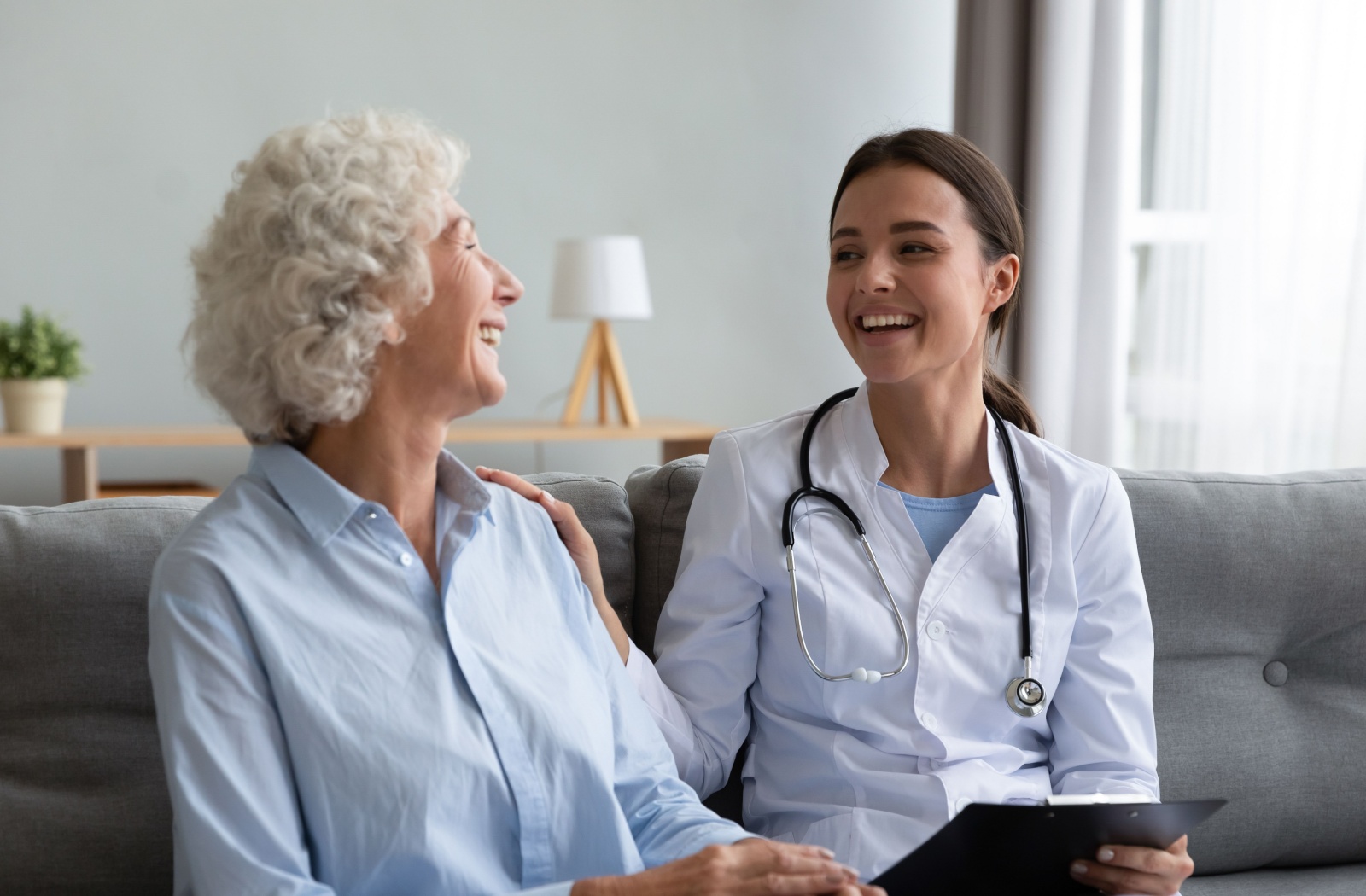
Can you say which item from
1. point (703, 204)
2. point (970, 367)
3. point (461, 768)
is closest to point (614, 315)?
point (703, 204)

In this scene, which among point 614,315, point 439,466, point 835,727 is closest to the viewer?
point 439,466

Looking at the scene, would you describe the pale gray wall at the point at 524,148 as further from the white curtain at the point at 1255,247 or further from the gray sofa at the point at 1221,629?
the gray sofa at the point at 1221,629

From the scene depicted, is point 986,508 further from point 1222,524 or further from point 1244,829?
point 1244,829

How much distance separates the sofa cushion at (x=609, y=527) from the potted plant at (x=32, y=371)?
7.17 feet

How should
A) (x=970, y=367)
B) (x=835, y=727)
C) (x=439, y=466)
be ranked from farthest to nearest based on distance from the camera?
(x=970, y=367)
(x=835, y=727)
(x=439, y=466)

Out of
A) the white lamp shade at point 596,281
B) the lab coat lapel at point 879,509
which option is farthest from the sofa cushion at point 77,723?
the white lamp shade at point 596,281

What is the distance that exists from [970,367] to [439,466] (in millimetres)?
712

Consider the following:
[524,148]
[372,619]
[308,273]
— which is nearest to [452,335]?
[308,273]

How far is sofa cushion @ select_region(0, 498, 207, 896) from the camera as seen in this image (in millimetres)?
1379

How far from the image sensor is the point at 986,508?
1538 mm

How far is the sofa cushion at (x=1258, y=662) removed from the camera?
1.74m

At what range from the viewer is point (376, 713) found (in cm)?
111

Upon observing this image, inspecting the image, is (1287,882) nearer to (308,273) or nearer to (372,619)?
(372,619)

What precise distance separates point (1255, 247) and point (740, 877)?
8.45 feet
